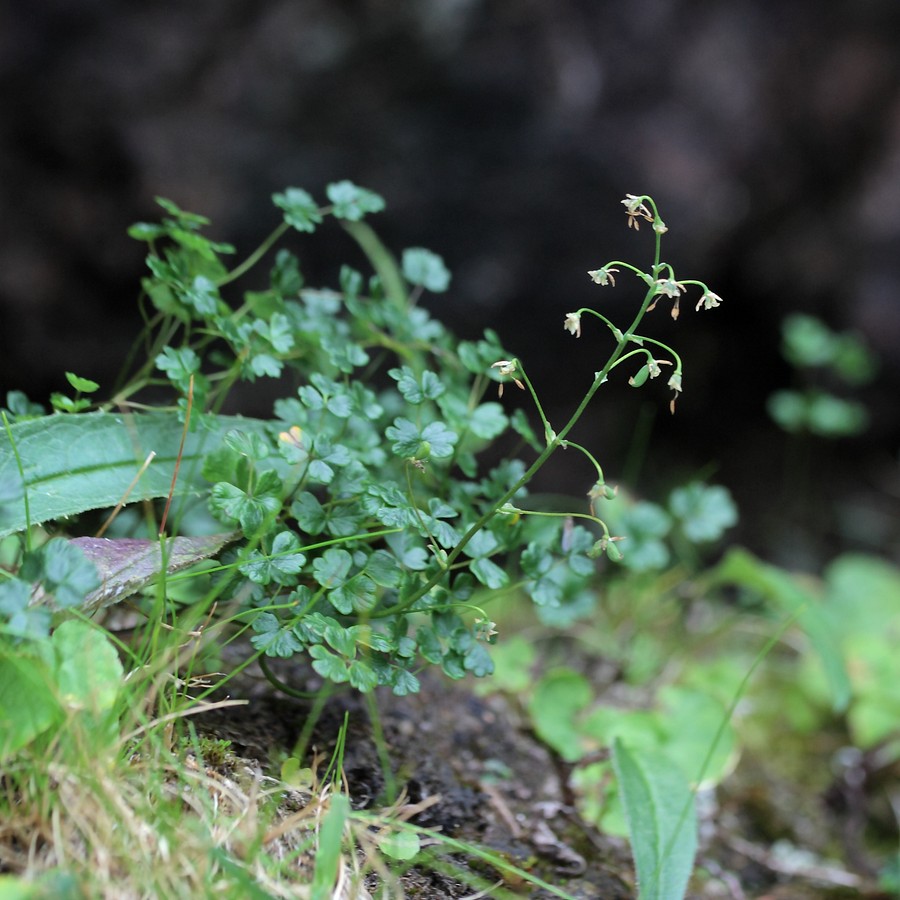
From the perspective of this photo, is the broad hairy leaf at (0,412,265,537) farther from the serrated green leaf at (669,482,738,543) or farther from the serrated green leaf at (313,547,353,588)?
the serrated green leaf at (669,482,738,543)

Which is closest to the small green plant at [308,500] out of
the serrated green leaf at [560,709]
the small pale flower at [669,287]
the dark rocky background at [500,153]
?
the small pale flower at [669,287]

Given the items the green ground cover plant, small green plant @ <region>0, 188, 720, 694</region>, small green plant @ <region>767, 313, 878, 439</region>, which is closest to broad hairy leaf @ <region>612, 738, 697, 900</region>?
the green ground cover plant

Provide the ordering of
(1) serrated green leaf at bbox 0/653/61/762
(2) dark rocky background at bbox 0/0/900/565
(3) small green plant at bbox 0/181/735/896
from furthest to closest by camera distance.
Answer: (2) dark rocky background at bbox 0/0/900/565
(3) small green plant at bbox 0/181/735/896
(1) serrated green leaf at bbox 0/653/61/762

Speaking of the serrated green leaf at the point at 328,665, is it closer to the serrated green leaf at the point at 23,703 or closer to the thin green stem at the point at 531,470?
the thin green stem at the point at 531,470

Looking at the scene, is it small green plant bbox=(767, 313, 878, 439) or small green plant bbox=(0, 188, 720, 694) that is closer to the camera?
small green plant bbox=(0, 188, 720, 694)

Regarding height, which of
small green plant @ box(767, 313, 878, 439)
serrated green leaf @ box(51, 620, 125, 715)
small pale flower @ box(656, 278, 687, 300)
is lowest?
small green plant @ box(767, 313, 878, 439)

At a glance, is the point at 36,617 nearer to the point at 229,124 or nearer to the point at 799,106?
the point at 229,124

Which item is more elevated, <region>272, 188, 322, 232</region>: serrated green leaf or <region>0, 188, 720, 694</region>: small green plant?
<region>272, 188, 322, 232</region>: serrated green leaf

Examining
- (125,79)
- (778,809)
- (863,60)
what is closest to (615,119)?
(863,60)
